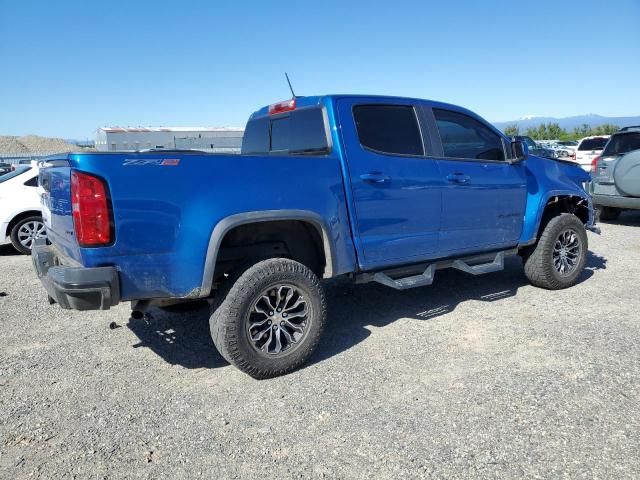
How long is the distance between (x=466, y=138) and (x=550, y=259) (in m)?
1.68

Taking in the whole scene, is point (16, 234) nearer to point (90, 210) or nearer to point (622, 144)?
point (90, 210)

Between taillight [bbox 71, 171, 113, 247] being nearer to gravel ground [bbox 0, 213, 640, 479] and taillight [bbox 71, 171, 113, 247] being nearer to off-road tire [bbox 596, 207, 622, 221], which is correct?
gravel ground [bbox 0, 213, 640, 479]

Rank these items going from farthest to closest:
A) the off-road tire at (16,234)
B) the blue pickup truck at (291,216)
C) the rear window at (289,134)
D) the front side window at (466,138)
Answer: the off-road tire at (16,234)
the front side window at (466,138)
the rear window at (289,134)
the blue pickup truck at (291,216)

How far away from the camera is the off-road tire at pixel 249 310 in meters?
3.40

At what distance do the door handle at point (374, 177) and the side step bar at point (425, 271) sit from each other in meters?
0.77

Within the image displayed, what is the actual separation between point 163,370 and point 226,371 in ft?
1.57

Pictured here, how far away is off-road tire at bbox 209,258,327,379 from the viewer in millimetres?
3404

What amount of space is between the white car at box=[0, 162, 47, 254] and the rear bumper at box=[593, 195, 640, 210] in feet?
32.7

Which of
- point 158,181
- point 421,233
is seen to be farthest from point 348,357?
point 158,181

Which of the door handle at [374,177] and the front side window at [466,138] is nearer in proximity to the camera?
the door handle at [374,177]

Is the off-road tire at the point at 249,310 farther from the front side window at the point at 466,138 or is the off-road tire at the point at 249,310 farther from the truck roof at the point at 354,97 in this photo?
the front side window at the point at 466,138

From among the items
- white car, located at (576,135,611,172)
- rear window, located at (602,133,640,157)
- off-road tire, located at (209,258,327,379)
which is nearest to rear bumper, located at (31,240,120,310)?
off-road tire, located at (209,258,327,379)

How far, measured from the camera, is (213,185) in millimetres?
3242

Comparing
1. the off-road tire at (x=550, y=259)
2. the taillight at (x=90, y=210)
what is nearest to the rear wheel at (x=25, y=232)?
the taillight at (x=90, y=210)
